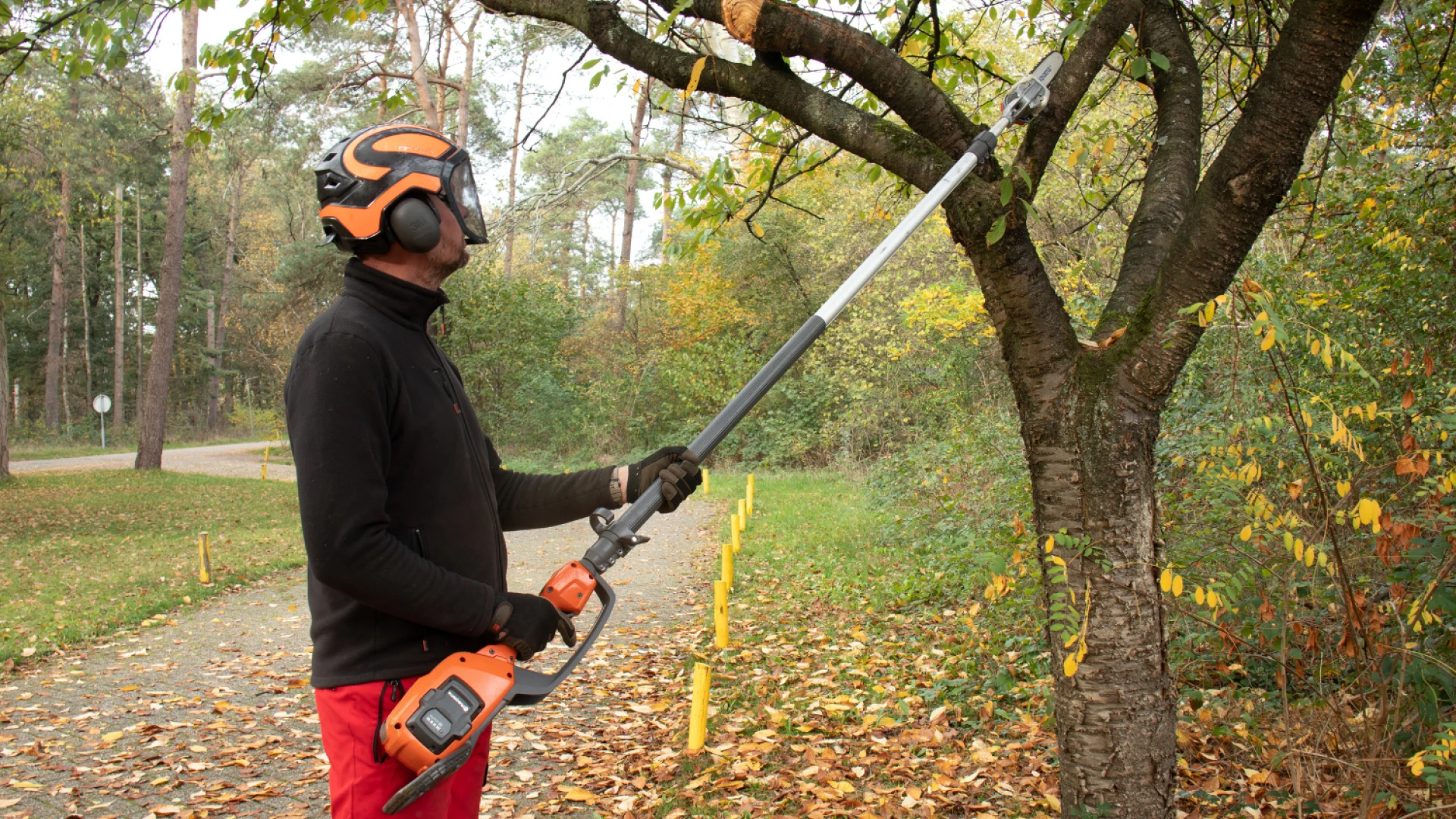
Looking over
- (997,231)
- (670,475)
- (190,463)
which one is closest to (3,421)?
(190,463)

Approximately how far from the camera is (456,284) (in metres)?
23.4

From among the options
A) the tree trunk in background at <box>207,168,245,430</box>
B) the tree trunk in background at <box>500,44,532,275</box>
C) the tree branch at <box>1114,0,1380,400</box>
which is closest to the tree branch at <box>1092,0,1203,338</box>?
the tree branch at <box>1114,0,1380,400</box>

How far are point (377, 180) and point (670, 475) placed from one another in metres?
1.09

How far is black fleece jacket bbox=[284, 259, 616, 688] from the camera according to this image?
1865mm

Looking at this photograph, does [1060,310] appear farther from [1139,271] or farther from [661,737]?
[661,737]

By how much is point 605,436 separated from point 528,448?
2.25 meters

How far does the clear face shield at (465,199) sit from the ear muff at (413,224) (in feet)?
0.37

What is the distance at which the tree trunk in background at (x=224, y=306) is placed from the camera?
128ft

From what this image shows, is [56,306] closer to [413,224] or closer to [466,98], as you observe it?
[466,98]

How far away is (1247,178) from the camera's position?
260 cm

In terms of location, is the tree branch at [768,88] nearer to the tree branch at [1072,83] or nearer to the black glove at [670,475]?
the tree branch at [1072,83]

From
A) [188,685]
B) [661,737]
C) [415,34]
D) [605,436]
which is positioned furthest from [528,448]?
[661,737]

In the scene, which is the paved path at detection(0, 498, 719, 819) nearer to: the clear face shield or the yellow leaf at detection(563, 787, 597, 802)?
the yellow leaf at detection(563, 787, 597, 802)

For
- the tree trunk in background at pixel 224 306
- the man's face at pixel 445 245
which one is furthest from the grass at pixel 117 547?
the tree trunk in background at pixel 224 306
